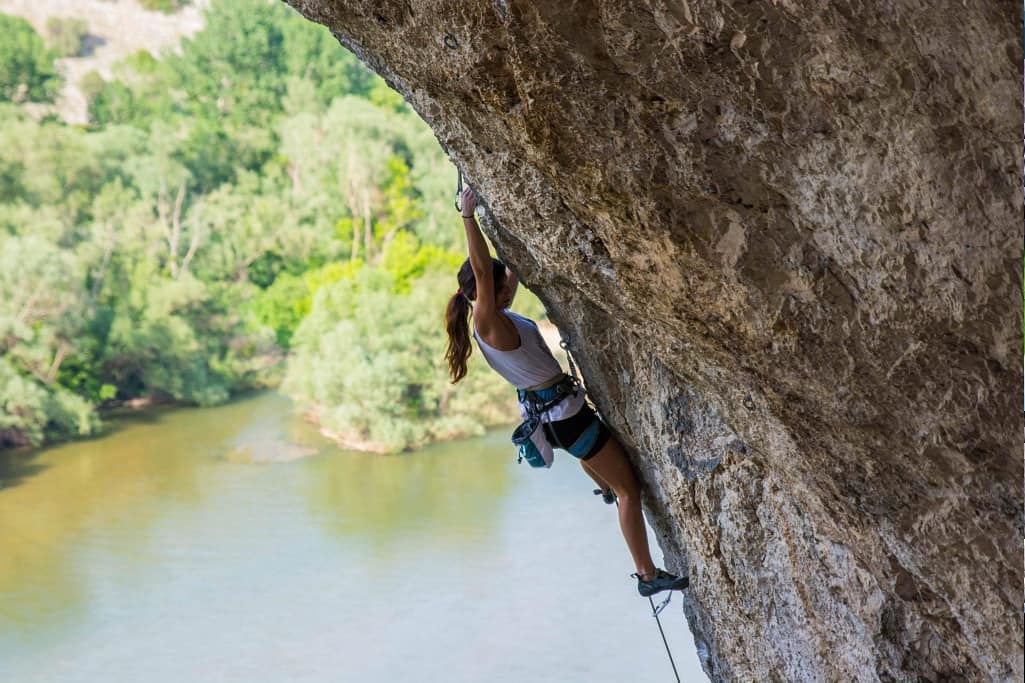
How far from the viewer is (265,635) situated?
14.0 m

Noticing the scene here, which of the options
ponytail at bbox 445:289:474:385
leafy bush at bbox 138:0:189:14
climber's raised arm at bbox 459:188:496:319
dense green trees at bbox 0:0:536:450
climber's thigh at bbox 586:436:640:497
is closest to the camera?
climber's raised arm at bbox 459:188:496:319

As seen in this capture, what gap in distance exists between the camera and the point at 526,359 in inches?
168

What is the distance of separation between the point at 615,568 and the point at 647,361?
11852 millimetres

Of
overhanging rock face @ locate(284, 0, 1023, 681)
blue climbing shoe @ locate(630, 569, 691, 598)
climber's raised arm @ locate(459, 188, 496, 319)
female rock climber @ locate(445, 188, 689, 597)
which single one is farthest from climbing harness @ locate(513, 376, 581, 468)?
overhanging rock face @ locate(284, 0, 1023, 681)

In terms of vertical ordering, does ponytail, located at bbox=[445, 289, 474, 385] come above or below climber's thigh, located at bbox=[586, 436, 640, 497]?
above

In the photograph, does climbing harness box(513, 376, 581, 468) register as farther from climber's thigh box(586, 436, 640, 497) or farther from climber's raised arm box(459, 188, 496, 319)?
climber's raised arm box(459, 188, 496, 319)

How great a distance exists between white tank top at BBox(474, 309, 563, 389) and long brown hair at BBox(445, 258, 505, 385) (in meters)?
0.11

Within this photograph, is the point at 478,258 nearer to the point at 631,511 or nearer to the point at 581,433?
the point at 581,433

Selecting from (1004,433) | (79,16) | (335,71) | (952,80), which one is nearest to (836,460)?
(1004,433)

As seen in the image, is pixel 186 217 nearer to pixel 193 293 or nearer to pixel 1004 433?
pixel 193 293

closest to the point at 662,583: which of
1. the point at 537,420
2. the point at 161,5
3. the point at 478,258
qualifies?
the point at 537,420

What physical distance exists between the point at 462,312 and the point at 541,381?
0.41 m

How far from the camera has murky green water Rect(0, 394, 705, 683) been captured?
1347cm

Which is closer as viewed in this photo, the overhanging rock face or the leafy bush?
the overhanging rock face
